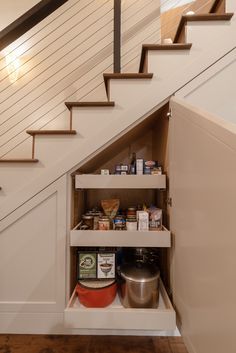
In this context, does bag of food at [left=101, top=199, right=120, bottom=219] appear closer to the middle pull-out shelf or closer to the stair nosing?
the middle pull-out shelf

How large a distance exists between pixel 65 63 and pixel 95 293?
7.02 ft

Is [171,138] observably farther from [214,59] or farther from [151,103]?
[214,59]

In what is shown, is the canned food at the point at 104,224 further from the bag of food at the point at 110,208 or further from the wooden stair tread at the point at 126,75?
the wooden stair tread at the point at 126,75

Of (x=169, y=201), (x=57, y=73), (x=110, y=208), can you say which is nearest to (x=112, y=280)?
(x=110, y=208)

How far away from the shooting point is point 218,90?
129cm

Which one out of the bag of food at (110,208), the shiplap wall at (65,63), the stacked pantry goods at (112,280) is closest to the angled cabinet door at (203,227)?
the stacked pantry goods at (112,280)

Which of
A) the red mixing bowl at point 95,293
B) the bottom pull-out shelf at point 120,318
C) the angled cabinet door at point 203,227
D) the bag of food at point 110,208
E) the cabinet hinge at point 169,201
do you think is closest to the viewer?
the angled cabinet door at point 203,227

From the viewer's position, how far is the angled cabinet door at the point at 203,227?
66 cm

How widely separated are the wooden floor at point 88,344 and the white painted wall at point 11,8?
9.51ft

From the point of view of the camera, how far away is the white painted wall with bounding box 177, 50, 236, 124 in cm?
128

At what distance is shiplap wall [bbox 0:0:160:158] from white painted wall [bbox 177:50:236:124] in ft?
3.70

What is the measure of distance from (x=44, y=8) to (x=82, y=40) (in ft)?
3.74

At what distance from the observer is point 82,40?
2.25m

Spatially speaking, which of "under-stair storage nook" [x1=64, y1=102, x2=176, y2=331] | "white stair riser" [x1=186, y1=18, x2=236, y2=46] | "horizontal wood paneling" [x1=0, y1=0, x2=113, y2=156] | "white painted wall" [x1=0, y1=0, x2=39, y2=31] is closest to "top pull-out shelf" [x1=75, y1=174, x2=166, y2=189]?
"under-stair storage nook" [x1=64, y1=102, x2=176, y2=331]
